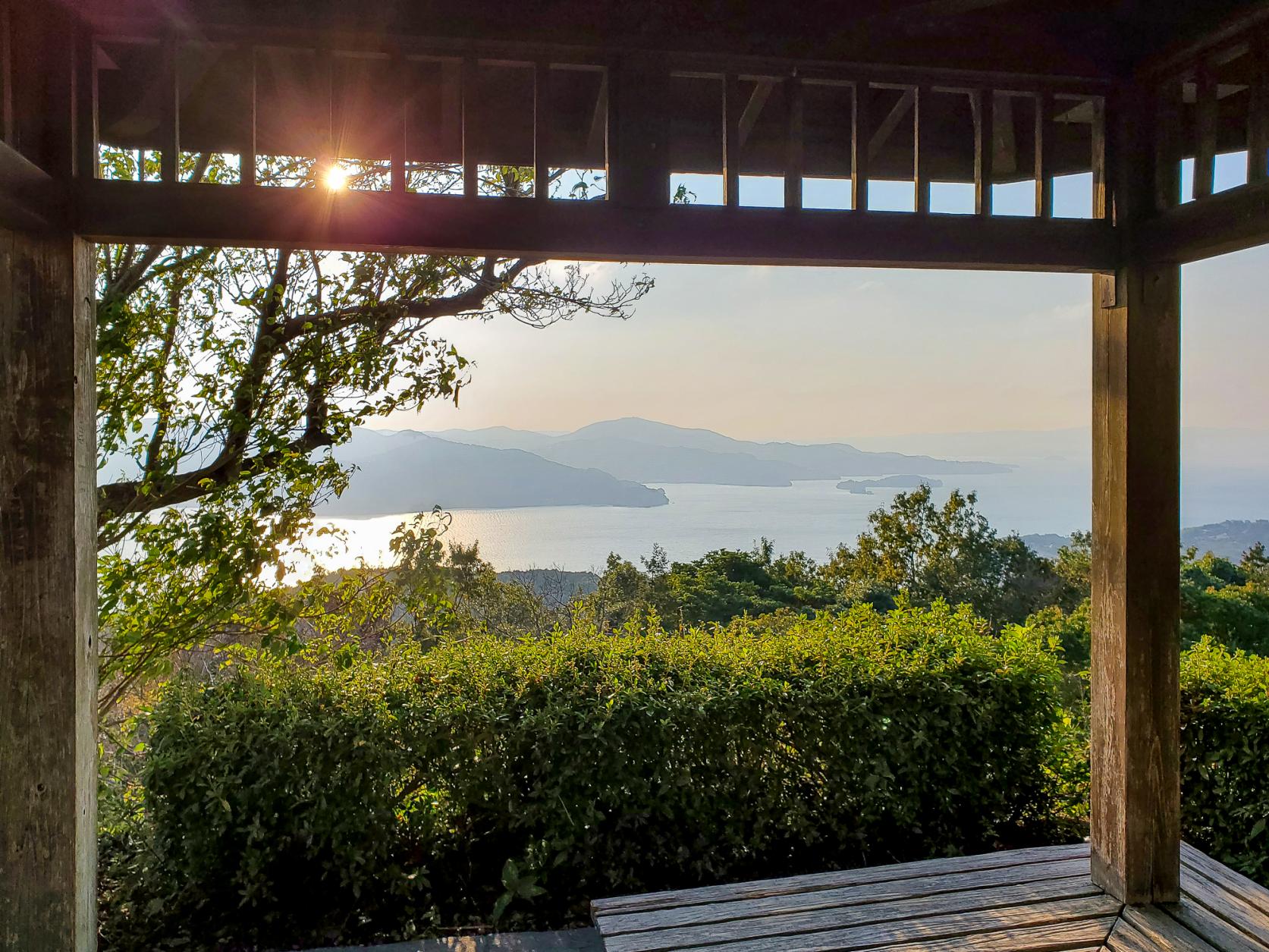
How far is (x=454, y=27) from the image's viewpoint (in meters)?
1.86

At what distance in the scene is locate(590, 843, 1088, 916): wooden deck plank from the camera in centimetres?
239

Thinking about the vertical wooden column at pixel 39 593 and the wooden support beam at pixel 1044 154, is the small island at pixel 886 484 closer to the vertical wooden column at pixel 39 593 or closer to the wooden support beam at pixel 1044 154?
the wooden support beam at pixel 1044 154

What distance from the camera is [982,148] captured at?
6.92 ft

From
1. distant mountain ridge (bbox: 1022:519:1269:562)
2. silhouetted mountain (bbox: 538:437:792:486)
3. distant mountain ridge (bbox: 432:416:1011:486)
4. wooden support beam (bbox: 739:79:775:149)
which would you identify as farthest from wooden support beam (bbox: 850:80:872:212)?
distant mountain ridge (bbox: 1022:519:1269:562)

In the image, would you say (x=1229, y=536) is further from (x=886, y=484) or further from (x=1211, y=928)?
(x=1211, y=928)

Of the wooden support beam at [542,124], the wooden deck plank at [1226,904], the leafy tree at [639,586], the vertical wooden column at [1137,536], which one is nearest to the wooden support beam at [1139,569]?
the vertical wooden column at [1137,536]

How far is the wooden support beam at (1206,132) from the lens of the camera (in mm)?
2016

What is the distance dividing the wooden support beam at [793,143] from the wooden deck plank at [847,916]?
2.19m

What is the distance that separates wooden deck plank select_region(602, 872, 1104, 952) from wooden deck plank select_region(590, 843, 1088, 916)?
0.38 ft

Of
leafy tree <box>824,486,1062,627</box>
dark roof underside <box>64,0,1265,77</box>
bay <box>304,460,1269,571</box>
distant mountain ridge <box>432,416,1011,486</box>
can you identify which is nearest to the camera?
dark roof underside <box>64,0,1265,77</box>

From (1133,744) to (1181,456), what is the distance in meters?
0.96

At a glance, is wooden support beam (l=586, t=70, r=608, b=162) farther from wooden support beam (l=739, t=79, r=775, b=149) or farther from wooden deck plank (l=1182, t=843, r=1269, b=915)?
wooden deck plank (l=1182, t=843, r=1269, b=915)

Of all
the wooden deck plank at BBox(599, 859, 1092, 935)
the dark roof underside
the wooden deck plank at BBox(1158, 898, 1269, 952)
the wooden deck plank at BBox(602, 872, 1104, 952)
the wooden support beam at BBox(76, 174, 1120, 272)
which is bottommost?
the wooden deck plank at BBox(599, 859, 1092, 935)

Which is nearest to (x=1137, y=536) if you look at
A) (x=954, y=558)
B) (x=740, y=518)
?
(x=740, y=518)
